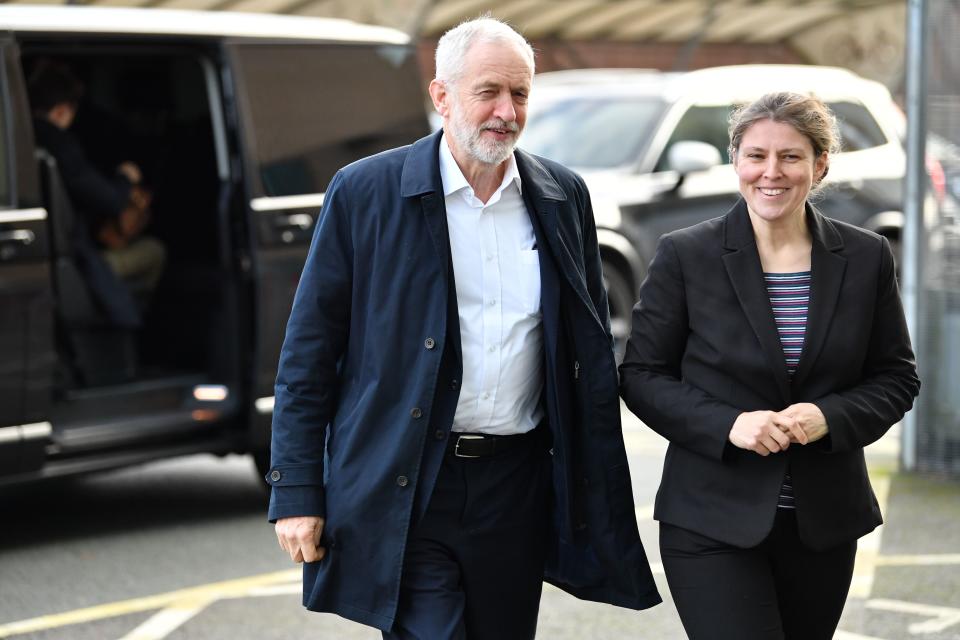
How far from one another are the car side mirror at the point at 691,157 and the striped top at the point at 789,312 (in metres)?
6.48

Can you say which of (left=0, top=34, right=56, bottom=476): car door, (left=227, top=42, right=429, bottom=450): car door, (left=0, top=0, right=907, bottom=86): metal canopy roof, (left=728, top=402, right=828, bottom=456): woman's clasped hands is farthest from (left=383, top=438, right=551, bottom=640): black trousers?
(left=0, top=0, right=907, bottom=86): metal canopy roof

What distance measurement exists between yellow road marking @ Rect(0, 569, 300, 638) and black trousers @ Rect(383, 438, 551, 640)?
2.40 meters

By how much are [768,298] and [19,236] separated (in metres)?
3.58

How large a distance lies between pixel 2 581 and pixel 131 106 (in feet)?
9.45

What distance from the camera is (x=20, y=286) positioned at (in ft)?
19.6

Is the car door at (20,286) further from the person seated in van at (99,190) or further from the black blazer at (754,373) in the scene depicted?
the black blazer at (754,373)

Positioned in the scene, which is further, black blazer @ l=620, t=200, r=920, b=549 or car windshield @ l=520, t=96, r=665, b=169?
car windshield @ l=520, t=96, r=665, b=169

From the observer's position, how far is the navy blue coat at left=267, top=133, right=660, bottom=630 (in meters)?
3.36

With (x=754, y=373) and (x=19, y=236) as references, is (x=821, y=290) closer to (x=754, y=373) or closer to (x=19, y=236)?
(x=754, y=373)

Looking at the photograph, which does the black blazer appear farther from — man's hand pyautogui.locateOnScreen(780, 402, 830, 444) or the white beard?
the white beard

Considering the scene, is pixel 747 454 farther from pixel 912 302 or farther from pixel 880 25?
pixel 880 25

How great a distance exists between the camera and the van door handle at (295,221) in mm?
6773

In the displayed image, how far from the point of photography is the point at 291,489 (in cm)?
339

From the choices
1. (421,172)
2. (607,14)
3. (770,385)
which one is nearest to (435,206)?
(421,172)
